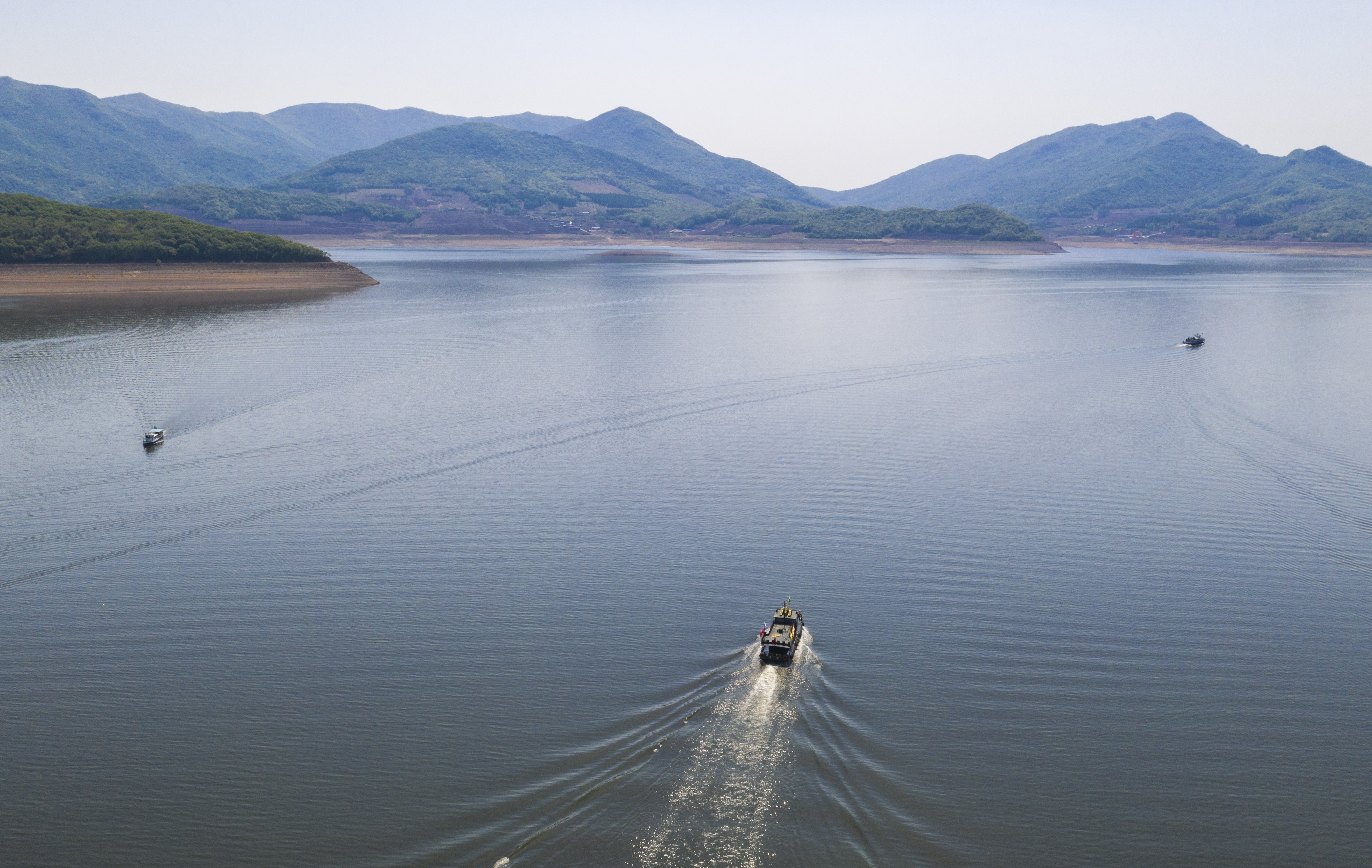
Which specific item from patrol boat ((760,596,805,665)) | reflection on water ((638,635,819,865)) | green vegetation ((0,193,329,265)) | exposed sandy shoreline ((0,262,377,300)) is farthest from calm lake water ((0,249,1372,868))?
green vegetation ((0,193,329,265))

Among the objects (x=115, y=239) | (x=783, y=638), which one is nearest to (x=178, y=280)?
(x=115, y=239)

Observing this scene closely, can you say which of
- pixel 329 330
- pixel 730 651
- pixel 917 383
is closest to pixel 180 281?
pixel 329 330

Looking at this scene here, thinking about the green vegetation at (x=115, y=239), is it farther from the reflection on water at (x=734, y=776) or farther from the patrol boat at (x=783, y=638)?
the reflection on water at (x=734, y=776)

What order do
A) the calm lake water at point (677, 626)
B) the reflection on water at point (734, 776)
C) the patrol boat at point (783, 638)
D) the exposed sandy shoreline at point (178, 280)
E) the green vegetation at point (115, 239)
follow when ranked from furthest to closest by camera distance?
the green vegetation at point (115, 239)
the exposed sandy shoreline at point (178, 280)
the patrol boat at point (783, 638)
the calm lake water at point (677, 626)
the reflection on water at point (734, 776)

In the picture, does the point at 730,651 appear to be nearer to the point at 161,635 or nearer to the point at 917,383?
the point at 161,635

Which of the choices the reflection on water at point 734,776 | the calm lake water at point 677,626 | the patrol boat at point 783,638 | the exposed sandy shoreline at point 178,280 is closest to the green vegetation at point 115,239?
the exposed sandy shoreline at point 178,280
